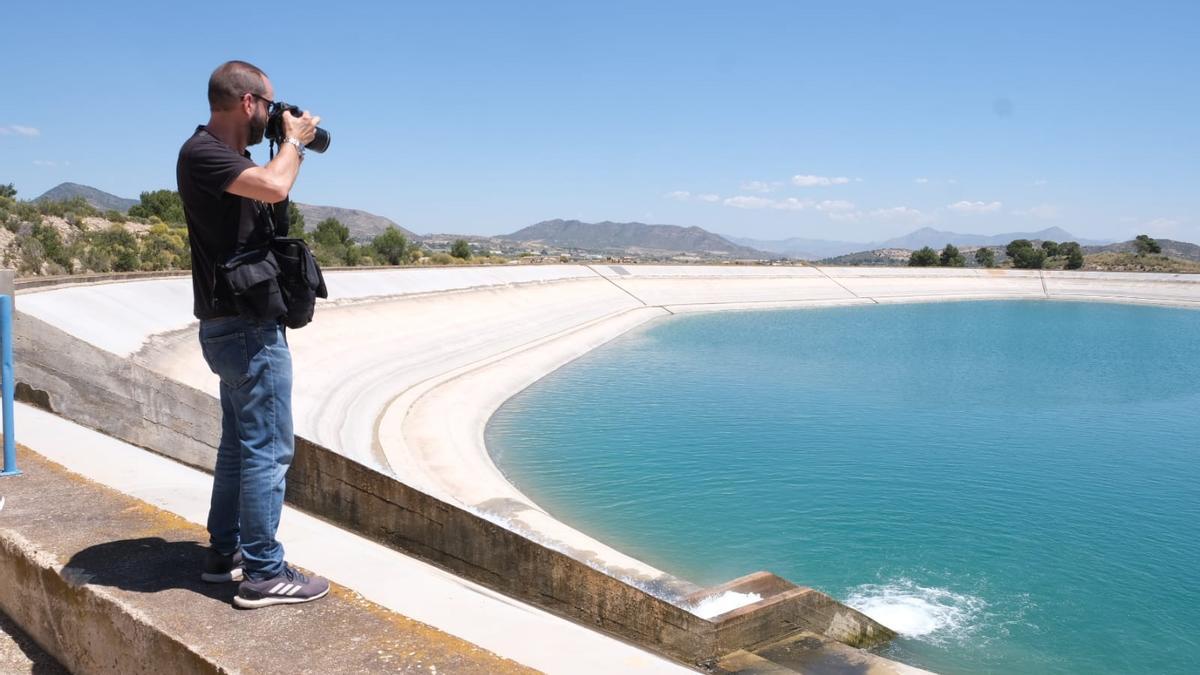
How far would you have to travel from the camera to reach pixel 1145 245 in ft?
282

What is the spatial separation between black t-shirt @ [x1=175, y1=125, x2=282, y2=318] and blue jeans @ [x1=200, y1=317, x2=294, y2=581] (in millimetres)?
114

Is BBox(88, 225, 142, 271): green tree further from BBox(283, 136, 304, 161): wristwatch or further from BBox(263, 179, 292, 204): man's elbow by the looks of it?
BBox(263, 179, 292, 204): man's elbow

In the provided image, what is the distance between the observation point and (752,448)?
1739cm

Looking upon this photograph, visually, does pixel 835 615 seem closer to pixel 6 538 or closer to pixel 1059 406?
pixel 6 538

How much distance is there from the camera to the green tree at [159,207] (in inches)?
1586

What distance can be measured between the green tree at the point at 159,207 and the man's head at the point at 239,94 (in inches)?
1610

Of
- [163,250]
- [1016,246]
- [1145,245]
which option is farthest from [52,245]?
[1145,245]

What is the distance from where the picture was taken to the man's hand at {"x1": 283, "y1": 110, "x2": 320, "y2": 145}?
10.5 feet

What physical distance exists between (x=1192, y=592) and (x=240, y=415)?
11.8 meters

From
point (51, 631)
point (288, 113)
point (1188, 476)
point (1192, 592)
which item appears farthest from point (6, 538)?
point (1188, 476)

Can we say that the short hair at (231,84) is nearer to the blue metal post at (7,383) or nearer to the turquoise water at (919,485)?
the blue metal post at (7,383)

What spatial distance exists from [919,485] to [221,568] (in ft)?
45.0

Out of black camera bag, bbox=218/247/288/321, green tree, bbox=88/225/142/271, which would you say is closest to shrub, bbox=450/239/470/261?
green tree, bbox=88/225/142/271

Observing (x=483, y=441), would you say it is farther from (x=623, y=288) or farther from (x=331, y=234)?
(x=623, y=288)
